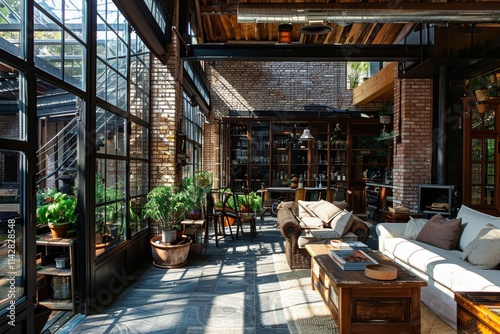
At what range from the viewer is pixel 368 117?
977cm

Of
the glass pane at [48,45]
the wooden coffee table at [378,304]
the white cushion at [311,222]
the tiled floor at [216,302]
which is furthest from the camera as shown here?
the white cushion at [311,222]

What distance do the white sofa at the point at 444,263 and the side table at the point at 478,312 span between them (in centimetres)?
50

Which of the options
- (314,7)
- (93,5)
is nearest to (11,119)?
(93,5)

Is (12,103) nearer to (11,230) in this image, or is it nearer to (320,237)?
(11,230)

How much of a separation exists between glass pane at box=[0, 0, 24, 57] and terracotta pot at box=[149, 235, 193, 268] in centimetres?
291

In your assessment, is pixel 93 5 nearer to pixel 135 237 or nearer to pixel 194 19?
pixel 135 237

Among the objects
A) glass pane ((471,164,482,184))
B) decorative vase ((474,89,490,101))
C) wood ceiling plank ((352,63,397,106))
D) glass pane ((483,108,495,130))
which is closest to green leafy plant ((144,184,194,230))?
decorative vase ((474,89,490,101))

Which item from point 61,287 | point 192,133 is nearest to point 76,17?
point 61,287

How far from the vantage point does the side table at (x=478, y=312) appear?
6.51ft

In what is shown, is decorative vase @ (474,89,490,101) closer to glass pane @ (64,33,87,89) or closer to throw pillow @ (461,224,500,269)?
throw pillow @ (461,224,500,269)

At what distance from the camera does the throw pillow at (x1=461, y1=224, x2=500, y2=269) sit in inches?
119

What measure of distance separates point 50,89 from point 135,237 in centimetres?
205

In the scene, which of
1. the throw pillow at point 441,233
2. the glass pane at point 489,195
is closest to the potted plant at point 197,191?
the throw pillow at point 441,233

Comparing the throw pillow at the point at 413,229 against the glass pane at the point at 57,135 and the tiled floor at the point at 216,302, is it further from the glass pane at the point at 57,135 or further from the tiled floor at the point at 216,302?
the glass pane at the point at 57,135
